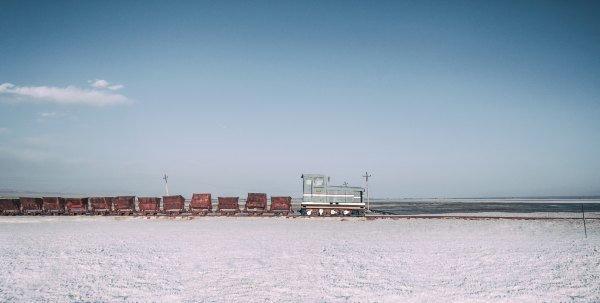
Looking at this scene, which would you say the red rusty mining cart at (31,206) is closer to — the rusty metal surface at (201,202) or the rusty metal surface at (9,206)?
the rusty metal surface at (9,206)

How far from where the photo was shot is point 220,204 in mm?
32594

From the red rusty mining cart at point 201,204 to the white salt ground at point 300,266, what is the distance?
10.8 m

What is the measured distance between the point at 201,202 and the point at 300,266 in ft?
70.6

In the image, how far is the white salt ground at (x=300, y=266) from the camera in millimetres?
9203

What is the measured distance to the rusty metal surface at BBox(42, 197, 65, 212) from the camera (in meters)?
33.5

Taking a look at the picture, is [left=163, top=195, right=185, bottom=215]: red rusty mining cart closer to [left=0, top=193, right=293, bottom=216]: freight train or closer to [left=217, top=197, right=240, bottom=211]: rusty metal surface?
[left=0, top=193, right=293, bottom=216]: freight train

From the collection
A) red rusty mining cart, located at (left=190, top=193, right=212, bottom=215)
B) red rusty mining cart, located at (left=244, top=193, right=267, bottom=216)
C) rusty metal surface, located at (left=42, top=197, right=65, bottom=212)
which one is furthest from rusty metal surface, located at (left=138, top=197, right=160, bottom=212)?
rusty metal surface, located at (left=42, top=197, right=65, bottom=212)

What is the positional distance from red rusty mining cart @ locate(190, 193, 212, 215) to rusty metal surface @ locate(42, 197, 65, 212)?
38.0ft

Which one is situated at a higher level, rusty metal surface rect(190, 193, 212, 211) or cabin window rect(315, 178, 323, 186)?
cabin window rect(315, 178, 323, 186)

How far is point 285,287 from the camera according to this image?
9.72m

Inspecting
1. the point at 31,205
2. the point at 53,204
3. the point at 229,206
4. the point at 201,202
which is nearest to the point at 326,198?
the point at 229,206

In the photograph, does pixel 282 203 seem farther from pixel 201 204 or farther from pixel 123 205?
pixel 123 205

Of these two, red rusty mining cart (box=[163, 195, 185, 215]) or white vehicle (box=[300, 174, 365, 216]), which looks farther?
red rusty mining cart (box=[163, 195, 185, 215])

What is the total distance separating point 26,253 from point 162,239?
5.28m
